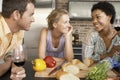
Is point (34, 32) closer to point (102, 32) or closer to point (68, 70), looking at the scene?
point (102, 32)

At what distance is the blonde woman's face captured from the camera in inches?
111

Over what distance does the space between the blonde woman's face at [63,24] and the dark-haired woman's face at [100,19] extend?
35 centimetres

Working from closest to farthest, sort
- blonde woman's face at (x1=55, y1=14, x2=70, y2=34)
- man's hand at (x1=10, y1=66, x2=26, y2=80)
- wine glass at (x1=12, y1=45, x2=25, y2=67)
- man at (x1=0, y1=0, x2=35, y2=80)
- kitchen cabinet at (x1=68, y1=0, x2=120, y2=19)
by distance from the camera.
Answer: man's hand at (x1=10, y1=66, x2=26, y2=80) < wine glass at (x1=12, y1=45, x2=25, y2=67) < man at (x1=0, y1=0, x2=35, y2=80) < blonde woman's face at (x1=55, y1=14, x2=70, y2=34) < kitchen cabinet at (x1=68, y1=0, x2=120, y2=19)

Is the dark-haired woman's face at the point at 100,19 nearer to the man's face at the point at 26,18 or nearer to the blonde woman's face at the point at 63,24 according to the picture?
the blonde woman's face at the point at 63,24

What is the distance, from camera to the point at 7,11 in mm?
2117

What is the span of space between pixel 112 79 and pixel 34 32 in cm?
279

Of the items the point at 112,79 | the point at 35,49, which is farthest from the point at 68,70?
the point at 35,49

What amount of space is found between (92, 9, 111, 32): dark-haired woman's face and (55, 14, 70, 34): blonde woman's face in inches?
13.6

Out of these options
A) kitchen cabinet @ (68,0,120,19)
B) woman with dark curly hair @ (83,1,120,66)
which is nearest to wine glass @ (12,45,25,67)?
woman with dark curly hair @ (83,1,120,66)

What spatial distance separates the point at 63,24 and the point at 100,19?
448 mm

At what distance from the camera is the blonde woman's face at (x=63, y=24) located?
9.29ft

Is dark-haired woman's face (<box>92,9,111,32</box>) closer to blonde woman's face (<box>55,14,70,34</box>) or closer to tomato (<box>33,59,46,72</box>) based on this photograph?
blonde woman's face (<box>55,14,70,34</box>)

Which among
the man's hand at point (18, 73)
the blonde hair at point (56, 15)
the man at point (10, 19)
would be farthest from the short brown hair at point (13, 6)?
the blonde hair at point (56, 15)

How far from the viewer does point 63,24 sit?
285cm
